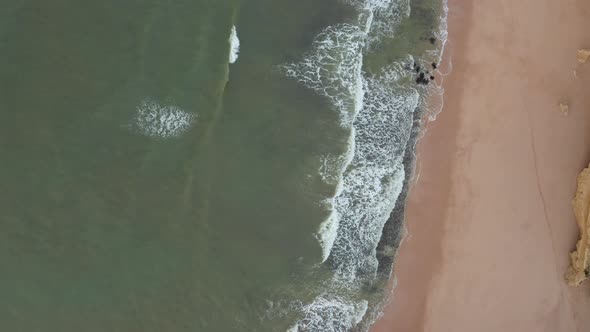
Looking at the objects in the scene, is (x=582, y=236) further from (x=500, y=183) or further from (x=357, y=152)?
(x=357, y=152)

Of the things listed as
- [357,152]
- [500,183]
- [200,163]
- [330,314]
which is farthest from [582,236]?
[200,163]

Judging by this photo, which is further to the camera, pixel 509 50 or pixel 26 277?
pixel 509 50

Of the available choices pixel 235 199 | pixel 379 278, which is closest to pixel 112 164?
pixel 235 199

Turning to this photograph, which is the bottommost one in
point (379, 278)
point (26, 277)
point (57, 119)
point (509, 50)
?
point (26, 277)

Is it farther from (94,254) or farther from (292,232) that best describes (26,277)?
(292,232)

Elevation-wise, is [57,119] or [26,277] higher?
[57,119]

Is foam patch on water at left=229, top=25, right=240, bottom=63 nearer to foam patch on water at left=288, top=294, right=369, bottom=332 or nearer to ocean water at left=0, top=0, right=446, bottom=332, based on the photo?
ocean water at left=0, top=0, right=446, bottom=332

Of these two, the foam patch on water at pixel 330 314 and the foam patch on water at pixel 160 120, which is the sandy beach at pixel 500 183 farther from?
the foam patch on water at pixel 160 120
